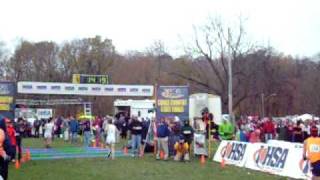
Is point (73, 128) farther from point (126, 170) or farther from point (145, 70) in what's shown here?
point (145, 70)

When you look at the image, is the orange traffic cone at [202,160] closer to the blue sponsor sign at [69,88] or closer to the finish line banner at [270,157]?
the finish line banner at [270,157]

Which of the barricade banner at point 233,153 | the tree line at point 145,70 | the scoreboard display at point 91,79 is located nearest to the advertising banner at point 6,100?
the barricade banner at point 233,153

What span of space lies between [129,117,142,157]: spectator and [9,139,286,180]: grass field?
298cm

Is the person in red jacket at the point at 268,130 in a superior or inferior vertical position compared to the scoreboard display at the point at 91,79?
inferior

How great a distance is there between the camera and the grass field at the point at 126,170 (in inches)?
740

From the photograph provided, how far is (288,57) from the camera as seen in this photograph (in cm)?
10144

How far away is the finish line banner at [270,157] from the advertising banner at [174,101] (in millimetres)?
4352

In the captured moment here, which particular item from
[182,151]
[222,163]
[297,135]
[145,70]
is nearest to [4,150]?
[222,163]

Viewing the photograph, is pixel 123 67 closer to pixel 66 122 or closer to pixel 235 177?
pixel 66 122

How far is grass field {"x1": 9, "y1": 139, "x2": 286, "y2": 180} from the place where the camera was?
61.7 ft

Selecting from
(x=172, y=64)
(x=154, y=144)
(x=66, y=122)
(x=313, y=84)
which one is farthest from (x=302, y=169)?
(x=313, y=84)

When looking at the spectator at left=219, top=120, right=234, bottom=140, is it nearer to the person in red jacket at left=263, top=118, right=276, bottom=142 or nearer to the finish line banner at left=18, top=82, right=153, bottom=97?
the person in red jacket at left=263, top=118, right=276, bottom=142

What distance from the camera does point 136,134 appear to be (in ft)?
92.1

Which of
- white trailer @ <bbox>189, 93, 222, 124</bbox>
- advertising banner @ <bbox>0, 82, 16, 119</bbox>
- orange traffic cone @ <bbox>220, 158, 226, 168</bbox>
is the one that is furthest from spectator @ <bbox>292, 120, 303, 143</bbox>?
white trailer @ <bbox>189, 93, 222, 124</bbox>
